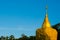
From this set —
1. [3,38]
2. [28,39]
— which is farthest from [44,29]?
[3,38]

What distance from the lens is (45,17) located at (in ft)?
137

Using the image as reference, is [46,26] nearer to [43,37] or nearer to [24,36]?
[43,37]

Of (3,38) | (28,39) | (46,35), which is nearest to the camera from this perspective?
(46,35)

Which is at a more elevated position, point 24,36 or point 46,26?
point 24,36

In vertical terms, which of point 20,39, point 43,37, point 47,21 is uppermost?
point 20,39

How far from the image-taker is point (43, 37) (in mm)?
40344

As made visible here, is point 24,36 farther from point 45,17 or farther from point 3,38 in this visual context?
point 45,17

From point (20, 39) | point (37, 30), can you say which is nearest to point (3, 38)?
point (20, 39)

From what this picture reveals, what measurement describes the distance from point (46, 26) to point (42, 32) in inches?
60.3

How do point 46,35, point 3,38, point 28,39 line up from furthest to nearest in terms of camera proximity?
1. point 3,38
2. point 28,39
3. point 46,35

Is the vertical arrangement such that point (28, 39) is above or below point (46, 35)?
above

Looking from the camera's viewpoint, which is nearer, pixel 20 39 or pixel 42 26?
pixel 42 26

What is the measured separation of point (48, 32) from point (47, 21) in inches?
98.0

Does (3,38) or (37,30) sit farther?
(3,38)
